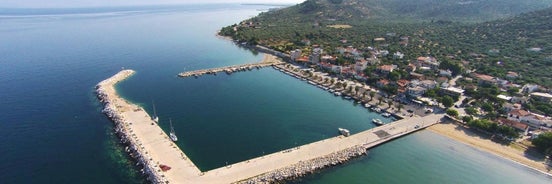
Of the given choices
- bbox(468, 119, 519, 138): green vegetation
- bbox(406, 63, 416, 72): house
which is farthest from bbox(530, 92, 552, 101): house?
bbox(406, 63, 416, 72): house

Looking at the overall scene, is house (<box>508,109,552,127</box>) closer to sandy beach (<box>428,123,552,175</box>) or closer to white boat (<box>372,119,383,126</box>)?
sandy beach (<box>428,123,552,175</box>)

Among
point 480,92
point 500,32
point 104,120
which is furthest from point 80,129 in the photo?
point 500,32

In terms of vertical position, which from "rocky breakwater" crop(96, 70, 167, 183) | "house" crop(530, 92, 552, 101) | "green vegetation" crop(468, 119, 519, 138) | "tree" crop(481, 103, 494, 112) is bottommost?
"rocky breakwater" crop(96, 70, 167, 183)

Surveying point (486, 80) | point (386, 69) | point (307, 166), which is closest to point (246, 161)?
point (307, 166)

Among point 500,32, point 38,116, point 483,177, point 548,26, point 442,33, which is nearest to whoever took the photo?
point 483,177

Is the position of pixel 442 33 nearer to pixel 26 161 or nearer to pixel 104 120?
pixel 104 120

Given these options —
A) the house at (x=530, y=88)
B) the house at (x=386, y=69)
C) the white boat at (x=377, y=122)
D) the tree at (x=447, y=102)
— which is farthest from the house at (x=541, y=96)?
the white boat at (x=377, y=122)
